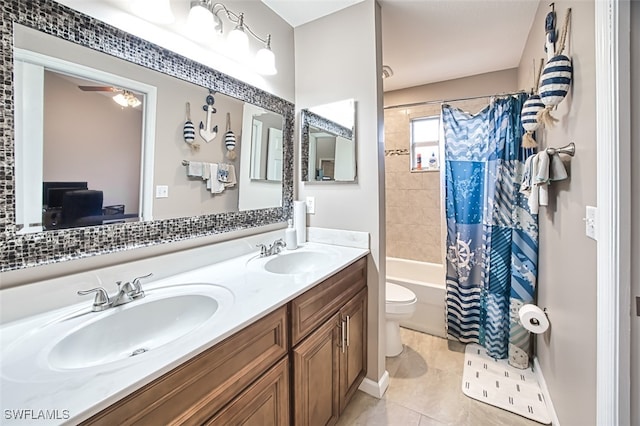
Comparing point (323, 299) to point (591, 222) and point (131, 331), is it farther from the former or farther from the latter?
point (591, 222)

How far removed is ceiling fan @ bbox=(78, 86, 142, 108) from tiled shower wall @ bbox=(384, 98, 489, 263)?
2.58 m

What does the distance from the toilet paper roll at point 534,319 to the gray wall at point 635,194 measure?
31.6 inches

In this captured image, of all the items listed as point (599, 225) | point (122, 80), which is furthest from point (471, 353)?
point (122, 80)

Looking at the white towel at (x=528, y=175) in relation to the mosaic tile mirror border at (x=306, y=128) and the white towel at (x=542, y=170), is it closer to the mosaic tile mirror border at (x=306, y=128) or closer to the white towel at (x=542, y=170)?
the white towel at (x=542, y=170)

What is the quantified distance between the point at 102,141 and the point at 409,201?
280cm

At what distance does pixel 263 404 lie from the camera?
94 centimetres

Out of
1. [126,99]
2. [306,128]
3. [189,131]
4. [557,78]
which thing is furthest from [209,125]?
[557,78]

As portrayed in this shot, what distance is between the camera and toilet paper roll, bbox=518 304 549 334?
162 centimetres

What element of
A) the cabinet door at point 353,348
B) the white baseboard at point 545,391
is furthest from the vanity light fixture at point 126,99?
the white baseboard at point 545,391

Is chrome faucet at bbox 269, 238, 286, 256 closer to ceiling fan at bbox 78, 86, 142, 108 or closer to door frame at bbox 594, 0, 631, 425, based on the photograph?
ceiling fan at bbox 78, 86, 142, 108

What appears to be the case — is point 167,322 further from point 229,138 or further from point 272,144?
point 272,144

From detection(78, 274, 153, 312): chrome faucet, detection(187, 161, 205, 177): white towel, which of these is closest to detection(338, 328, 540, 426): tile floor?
detection(78, 274, 153, 312): chrome faucet

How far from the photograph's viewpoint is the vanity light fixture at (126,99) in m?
1.09

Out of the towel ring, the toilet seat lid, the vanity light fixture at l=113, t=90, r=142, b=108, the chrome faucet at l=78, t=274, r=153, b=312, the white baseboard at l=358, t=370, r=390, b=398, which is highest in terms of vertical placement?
the vanity light fixture at l=113, t=90, r=142, b=108
